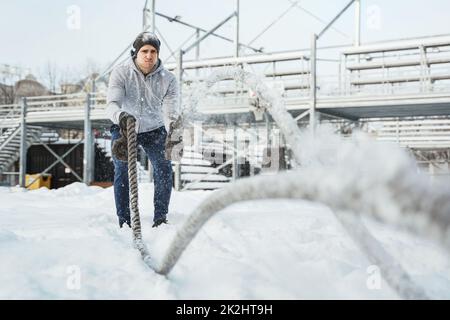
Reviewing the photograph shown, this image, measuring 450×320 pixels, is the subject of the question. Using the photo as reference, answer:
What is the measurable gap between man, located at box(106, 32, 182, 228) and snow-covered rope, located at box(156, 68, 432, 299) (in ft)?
3.77

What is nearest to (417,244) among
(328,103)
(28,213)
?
(28,213)

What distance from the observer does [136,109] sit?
3.60 metres

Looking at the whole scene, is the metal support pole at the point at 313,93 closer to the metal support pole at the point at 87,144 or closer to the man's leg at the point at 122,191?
the metal support pole at the point at 87,144

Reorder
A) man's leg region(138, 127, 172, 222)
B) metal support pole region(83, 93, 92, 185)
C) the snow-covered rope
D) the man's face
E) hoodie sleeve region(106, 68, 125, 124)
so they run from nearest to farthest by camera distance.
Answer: the snow-covered rope, hoodie sleeve region(106, 68, 125, 124), the man's face, man's leg region(138, 127, 172, 222), metal support pole region(83, 93, 92, 185)

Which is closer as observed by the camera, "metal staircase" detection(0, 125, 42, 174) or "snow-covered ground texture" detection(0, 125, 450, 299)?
"snow-covered ground texture" detection(0, 125, 450, 299)

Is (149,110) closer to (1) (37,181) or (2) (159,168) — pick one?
(2) (159,168)

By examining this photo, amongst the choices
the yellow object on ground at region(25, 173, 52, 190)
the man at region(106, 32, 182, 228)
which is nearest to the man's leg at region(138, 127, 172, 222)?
the man at region(106, 32, 182, 228)

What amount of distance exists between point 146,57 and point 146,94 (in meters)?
0.30

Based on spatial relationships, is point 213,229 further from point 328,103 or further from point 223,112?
point 223,112

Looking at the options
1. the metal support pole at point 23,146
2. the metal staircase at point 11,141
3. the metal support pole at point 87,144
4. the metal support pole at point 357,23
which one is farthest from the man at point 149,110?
the metal staircase at point 11,141

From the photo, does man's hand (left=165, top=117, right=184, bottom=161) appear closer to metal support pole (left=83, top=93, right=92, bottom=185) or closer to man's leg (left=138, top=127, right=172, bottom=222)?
man's leg (left=138, top=127, right=172, bottom=222)

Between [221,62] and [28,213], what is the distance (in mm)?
9819

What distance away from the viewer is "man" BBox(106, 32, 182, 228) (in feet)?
11.3

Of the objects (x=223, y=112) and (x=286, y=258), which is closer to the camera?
(x=286, y=258)
